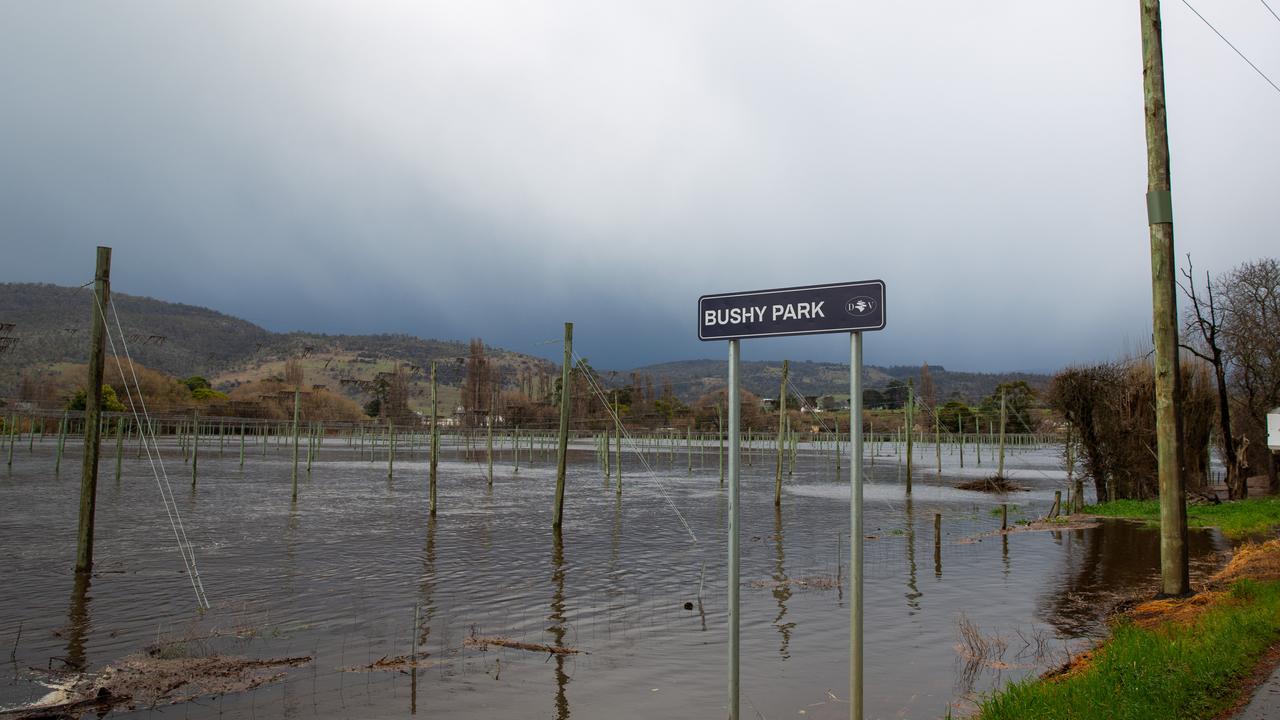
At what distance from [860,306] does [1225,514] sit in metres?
22.0

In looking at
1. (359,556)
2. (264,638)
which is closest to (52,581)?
(359,556)

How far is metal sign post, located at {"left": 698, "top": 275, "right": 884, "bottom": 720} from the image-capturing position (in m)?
4.43

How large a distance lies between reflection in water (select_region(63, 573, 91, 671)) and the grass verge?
987cm

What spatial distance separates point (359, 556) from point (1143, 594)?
50.9 feet

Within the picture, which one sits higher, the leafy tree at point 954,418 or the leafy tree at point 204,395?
the leafy tree at point 204,395

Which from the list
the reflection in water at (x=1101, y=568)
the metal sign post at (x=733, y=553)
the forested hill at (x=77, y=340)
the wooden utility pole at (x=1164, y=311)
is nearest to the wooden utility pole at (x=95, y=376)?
the metal sign post at (x=733, y=553)

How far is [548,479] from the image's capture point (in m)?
52.0

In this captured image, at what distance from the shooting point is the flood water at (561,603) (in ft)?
27.7

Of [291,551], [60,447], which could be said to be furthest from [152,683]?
[60,447]

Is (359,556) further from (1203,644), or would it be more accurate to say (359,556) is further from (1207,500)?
(1207,500)

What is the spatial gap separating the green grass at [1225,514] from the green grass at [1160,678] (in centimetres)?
1298

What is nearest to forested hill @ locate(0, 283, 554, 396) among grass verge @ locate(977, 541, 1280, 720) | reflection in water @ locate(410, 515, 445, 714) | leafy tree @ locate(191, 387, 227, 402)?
leafy tree @ locate(191, 387, 227, 402)

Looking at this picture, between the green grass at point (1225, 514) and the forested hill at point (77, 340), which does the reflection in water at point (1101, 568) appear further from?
the forested hill at point (77, 340)

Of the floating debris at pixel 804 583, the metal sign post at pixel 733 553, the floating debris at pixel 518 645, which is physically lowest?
the floating debris at pixel 804 583
